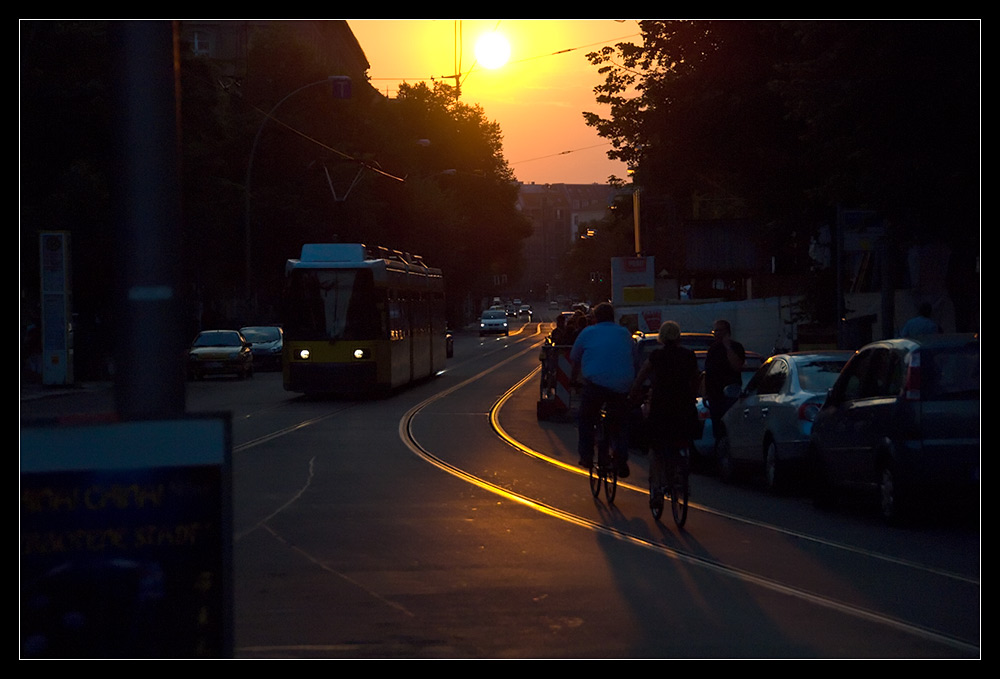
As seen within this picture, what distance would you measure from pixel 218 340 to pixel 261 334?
6909 millimetres

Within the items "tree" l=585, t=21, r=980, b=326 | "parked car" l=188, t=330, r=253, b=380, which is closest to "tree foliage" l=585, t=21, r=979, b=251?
"tree" l=585, t=21, r=980, b=326

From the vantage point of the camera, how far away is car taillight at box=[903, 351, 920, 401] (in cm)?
1050

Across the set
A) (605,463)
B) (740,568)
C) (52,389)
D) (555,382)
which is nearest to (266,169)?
(52,389)

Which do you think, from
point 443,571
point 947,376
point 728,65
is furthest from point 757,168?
point 443,571

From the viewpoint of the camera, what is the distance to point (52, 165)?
3681cm

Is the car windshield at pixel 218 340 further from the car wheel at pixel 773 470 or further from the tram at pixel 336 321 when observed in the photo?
the car wheel at pixel 773 470

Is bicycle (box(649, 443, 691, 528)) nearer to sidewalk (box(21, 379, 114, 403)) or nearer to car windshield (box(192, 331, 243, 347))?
sidewalk (box(21, 379, 114, 403))

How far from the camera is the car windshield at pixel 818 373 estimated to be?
13484 mm

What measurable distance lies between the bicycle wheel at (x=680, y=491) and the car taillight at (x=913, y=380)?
1.75 meters

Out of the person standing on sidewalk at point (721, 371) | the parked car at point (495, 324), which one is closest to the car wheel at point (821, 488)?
the person standing on sidewalk at point (721, 371)

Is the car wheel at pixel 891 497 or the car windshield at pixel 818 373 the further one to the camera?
the car windshield at pixel 818 373

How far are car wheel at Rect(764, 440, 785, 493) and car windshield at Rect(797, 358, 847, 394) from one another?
663mm

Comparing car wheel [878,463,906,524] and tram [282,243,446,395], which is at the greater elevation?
tram [282,243,446,395]

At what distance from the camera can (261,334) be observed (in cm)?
4628
